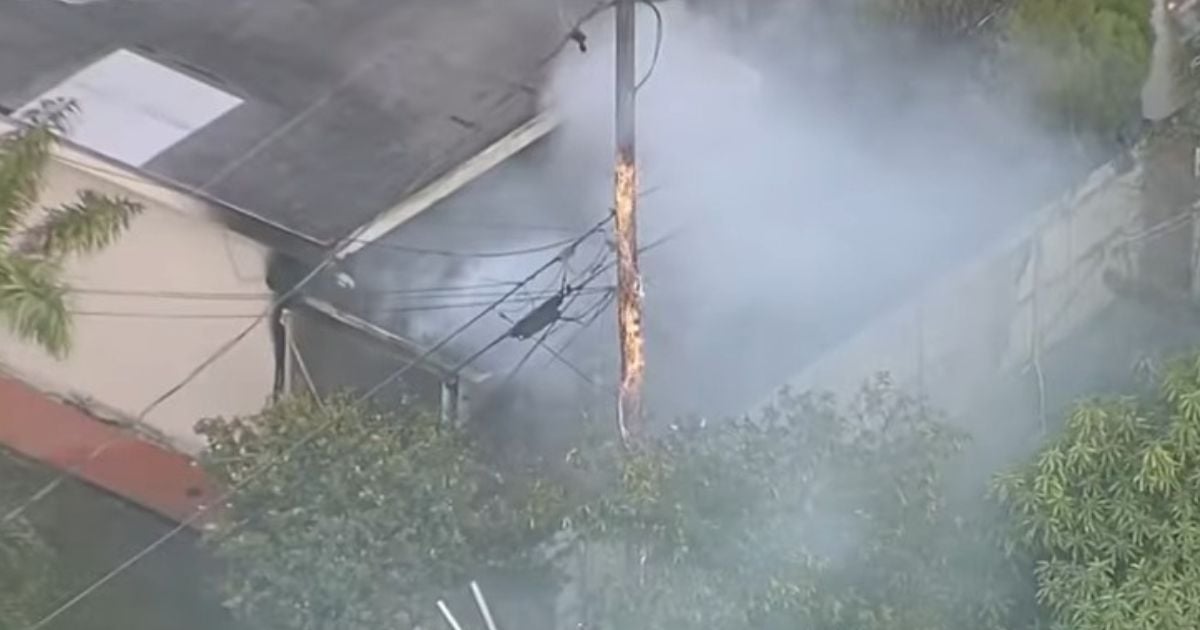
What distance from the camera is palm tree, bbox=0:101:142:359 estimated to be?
1154 centimetres

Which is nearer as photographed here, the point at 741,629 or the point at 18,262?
the point at 18,262

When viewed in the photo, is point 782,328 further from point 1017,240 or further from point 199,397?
point 199,397

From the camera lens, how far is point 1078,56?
19734 millimetres

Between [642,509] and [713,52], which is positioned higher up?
[713,52]

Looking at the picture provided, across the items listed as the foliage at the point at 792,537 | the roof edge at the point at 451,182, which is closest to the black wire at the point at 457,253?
the roof edge at the point at 451,182

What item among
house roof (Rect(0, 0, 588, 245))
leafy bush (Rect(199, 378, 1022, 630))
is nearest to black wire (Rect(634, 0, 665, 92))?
house roof (Rect(0, 0, 588, 245))

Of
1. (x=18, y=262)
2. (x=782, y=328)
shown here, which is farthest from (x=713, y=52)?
(x=18, y=262)

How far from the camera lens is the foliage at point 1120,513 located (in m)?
12.7

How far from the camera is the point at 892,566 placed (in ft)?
43.2

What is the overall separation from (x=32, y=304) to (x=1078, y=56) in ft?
36.9

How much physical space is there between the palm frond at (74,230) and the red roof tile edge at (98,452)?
4860 millimetres

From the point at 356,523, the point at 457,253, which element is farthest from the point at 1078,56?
the point at 356,523

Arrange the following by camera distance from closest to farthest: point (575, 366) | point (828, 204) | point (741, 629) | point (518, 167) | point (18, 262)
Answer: point (18, 262) < point (741, 629) < point (575, 366) < point (518, 167) < point (828, 204)

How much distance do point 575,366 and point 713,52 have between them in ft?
12.5
